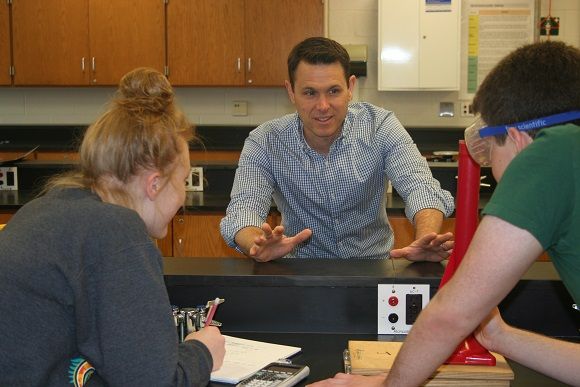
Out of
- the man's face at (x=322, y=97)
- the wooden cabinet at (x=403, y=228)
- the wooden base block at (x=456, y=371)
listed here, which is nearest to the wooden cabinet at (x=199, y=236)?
the wooden cabinet at (x=403, y=228)

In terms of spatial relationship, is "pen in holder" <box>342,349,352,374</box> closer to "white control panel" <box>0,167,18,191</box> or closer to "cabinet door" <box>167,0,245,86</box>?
"white control panel" <box>0,167,18,191</box>

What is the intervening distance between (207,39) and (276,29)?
0.50m

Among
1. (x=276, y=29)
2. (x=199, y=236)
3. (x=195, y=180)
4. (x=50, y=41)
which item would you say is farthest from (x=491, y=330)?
(x=50, y=41)

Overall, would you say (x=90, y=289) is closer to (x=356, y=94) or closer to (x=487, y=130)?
(x=487, y=130)

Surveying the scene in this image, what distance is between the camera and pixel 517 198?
106cm

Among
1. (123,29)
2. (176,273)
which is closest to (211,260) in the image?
(176,273)

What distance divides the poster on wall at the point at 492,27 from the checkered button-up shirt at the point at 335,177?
3.47 m

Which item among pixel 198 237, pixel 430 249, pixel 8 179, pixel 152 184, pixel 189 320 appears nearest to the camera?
pixel 152 184

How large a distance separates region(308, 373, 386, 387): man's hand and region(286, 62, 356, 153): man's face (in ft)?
3.93

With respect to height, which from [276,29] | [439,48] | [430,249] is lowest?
[430,249]

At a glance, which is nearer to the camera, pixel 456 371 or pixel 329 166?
pixel 456 371

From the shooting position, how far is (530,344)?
4.55 ft

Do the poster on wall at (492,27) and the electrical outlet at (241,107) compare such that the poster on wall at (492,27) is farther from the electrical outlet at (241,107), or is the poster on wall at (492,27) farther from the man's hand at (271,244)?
the man's hand at (271,244)

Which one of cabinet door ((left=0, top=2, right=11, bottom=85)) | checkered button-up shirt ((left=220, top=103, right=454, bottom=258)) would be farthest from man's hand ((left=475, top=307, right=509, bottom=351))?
cabinet door ((left=0, top=2, right=11, bottom=85))
